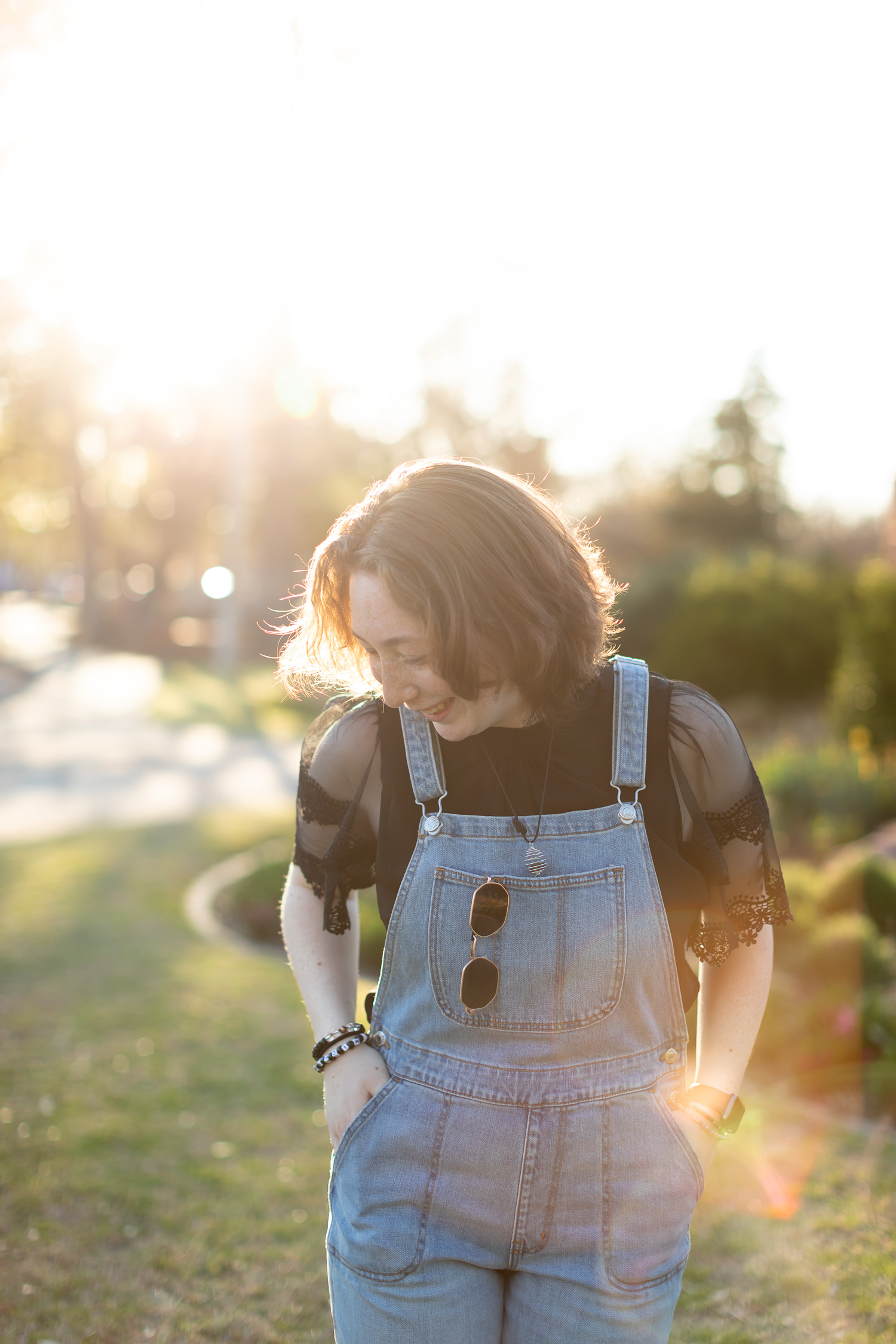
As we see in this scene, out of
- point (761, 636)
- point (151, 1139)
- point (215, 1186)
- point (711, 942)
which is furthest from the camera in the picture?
point (761, 636)

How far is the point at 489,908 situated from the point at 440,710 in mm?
336

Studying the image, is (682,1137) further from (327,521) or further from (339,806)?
(327,521)

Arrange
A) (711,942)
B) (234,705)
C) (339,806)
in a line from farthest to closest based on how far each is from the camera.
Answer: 1. (234,705)
2. (339,806)
3. (711,942)

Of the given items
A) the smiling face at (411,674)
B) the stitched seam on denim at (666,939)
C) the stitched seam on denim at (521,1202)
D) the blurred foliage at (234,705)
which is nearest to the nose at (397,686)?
the smiling face at (411,674)

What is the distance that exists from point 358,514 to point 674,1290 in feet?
4.55

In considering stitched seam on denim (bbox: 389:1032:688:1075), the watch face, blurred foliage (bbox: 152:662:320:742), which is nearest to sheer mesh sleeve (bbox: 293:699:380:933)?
stitched seam on denim (bbox: 389:1032:688:1075)

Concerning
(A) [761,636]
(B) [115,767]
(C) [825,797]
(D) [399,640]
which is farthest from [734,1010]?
(A) [761,636]

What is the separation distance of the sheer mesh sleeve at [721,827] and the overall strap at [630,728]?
0.06 meters

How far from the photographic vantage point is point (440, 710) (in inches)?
68.6

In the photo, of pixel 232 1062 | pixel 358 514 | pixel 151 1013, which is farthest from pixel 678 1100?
pixel 151 1013

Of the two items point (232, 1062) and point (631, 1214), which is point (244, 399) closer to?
point (232, 1062)

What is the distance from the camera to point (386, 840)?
1.81 m

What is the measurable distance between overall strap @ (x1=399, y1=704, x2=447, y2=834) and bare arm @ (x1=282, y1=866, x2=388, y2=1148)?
385 millimetres

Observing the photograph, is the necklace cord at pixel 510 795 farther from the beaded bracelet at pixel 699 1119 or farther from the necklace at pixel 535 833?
the beaded bracelet at pixel 699 1119
